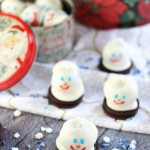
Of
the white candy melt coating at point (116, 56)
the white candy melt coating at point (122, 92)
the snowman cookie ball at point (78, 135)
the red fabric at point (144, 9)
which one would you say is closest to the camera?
the snowman cookie ball at point (78, 135)

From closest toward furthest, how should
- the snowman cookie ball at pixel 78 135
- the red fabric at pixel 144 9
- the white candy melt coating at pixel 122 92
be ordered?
the snowman cookie ball at pixel 78 135 → the white candy melt coating at pixel 122 92 → the red fabric at pixel 144 9

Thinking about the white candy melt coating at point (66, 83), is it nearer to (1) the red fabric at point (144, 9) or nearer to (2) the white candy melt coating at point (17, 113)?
(2) the white candy melt coating at point (17, 113)

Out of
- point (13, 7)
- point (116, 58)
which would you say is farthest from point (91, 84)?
point (13, 7)

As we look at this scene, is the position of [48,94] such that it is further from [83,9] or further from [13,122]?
[83,9]

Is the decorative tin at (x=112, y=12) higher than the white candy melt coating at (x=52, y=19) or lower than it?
lower

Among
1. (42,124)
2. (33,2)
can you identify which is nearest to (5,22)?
(33,2)

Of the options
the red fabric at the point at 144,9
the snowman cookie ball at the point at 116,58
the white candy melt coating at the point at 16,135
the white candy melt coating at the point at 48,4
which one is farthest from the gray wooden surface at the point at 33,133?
the red fabric at the point at 144,9

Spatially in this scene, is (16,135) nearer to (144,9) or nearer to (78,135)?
(78,135)
